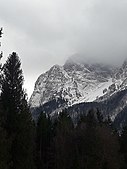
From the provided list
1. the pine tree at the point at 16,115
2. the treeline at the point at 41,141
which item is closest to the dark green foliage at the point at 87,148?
the treeline at the point at 41,141

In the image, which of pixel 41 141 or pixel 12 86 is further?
pixel 41 141

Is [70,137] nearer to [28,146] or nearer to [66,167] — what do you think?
[66,167]

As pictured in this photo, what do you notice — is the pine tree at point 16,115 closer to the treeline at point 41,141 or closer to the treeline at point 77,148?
the treeline at point 41,141

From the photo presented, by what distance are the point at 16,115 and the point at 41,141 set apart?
1230 inches

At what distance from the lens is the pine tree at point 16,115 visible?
152ft

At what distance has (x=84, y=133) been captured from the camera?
72.2 metres

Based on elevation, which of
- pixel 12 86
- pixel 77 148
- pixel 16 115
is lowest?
pixel 16 115

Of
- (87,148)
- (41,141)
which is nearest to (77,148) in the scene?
(87,148)

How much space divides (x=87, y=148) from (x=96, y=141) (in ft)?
5.72

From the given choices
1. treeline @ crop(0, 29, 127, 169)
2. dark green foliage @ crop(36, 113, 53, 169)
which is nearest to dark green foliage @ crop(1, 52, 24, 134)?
treeline @ crop(0, 29, 127, 169)

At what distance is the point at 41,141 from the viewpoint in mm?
78000

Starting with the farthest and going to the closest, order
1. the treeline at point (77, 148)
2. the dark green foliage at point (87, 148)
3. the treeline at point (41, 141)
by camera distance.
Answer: the treeline at point (77, 148) → the dark green foliage at point (87, 148) → the treeline at point (41, 141)

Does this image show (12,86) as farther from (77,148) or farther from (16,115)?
(77,148)

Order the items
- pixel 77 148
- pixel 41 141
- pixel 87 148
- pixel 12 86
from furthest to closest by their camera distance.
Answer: pixel 41 141, pixel 77 148, pixel 87 148, pixel 12 86
